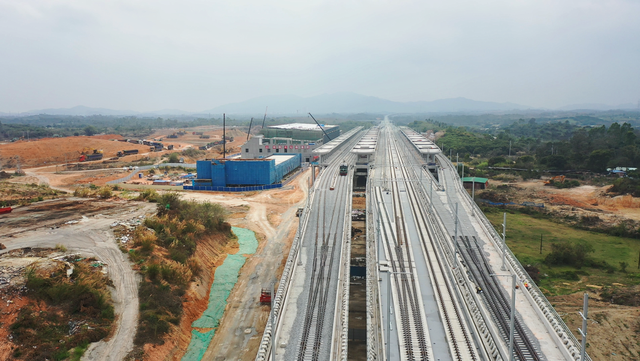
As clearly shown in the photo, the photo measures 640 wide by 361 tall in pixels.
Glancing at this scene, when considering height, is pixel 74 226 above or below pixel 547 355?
above

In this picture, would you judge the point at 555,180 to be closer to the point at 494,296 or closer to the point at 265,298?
the point at 494,296

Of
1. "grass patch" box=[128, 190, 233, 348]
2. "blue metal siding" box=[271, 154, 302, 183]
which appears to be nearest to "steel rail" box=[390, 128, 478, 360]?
"grass patch" box=[128, 190, 233, 348]

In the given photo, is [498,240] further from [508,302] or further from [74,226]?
[74,226]

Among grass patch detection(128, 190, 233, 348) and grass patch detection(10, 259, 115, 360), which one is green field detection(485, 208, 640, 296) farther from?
grass patch detection(10, 259, 115, 360)

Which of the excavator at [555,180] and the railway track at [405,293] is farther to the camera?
the excavator at [555,180]

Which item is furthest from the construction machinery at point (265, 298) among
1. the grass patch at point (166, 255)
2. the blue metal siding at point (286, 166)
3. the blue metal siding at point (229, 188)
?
the blue metal siding at point (286, 166)

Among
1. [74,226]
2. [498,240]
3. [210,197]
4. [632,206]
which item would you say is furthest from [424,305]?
[632,206]

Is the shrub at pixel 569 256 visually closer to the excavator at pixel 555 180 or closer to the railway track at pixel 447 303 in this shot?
the railway track at pixel 447 303
